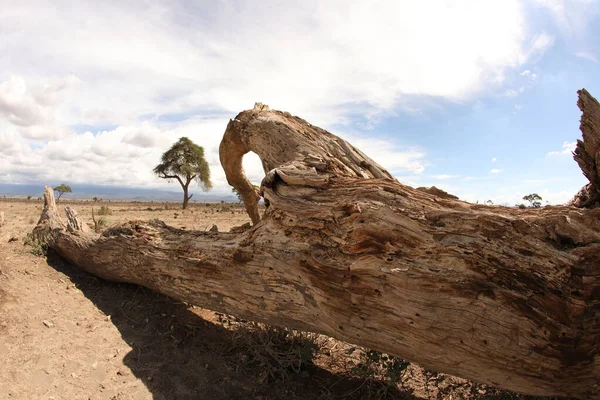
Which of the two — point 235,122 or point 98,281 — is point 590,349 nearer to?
point 235,122

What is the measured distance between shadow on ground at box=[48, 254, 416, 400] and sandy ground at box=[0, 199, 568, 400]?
0.04 feet

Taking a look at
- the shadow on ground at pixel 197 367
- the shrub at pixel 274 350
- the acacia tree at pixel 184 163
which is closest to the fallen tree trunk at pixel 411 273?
the shrub at pixel 274 350

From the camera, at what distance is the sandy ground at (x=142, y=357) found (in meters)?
3.83

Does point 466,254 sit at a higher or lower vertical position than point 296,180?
lower

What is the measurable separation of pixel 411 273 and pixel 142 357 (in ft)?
10.2

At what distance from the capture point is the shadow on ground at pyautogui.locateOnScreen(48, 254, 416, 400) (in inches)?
154

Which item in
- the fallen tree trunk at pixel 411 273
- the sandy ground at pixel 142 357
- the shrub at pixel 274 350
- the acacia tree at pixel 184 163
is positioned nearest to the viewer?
the fallen tree trunk at pixel 411 273

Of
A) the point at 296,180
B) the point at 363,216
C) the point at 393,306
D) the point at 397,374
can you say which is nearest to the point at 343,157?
the point at 296,180

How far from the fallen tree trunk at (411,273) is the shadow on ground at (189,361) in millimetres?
499

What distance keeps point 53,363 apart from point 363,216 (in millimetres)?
3456

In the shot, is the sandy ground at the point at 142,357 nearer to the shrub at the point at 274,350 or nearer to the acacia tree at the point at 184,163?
the shrub at the point at 274,350

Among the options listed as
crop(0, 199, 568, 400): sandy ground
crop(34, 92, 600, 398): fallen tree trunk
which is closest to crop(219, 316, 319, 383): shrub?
crop(0, 199, 568, 400): sandy ground

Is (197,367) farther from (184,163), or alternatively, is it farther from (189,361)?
(184,163)

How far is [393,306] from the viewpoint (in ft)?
10.6
